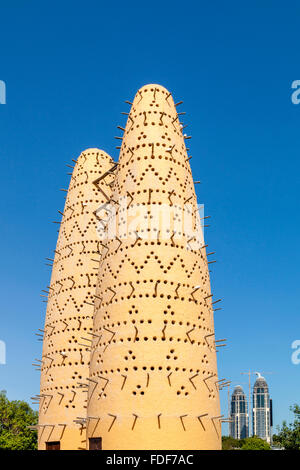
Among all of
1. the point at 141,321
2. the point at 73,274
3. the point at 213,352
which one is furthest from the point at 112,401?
the point at 73,274

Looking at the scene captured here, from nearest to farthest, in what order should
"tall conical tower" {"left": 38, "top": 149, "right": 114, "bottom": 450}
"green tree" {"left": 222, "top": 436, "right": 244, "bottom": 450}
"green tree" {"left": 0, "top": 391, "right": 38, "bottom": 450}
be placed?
"tall conical tower" {"left": 38, "top": 149, "right": 114, "bottom": 450} → "green tree" {"left": 0, "top": 391, "right": 38, "bottom": 450} → "green tree" {"left": 222, "top": 436, "right": 244, "bottom": 450}

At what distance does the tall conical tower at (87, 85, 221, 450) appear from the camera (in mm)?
19219

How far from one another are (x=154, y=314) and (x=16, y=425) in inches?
1427

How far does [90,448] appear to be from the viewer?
20000 mm

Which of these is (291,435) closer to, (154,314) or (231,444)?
(154,314)

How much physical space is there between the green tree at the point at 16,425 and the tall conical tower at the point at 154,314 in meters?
30.7

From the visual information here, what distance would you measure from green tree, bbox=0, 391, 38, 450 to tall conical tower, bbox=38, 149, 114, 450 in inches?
883

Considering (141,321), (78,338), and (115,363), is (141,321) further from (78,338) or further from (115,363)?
(78,338)

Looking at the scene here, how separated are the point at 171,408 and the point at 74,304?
1041 cm

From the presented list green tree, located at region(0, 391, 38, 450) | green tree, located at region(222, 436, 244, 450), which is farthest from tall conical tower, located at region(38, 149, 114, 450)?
green tree, located at region(222, 436, 244, 450)

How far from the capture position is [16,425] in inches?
2035

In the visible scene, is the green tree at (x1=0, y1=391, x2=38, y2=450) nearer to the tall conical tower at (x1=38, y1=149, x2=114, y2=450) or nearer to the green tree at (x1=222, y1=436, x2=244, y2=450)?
the tall conical tower at (x1=38, y1=149, x2=114, y2=450)

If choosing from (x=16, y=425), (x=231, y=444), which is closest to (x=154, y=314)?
(x=16, y=425)

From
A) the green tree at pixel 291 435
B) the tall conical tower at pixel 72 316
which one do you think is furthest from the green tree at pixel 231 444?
the tall conical tower at pixel 72 316
